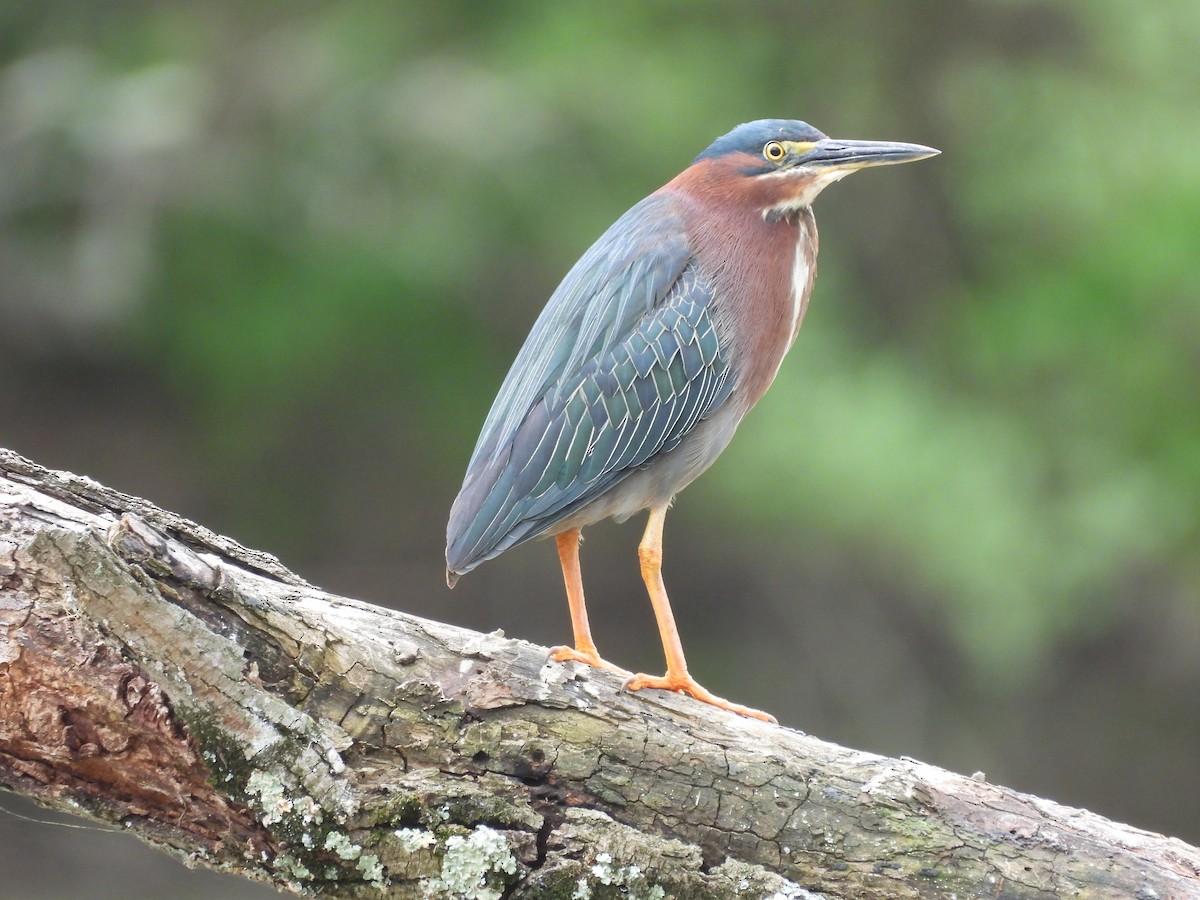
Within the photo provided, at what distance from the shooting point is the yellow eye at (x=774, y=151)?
400 centimetres

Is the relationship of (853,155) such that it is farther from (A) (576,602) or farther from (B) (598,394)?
(A) (576,602)

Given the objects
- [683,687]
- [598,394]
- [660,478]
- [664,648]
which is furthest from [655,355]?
[683,687]

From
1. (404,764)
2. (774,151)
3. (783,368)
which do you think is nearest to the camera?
(404,764)

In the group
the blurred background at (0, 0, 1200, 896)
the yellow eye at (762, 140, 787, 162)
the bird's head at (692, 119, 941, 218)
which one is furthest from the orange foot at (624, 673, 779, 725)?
the blurred background at (0, 0, 1200, 896)

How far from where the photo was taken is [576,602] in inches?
148

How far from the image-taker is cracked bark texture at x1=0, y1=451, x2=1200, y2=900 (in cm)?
239

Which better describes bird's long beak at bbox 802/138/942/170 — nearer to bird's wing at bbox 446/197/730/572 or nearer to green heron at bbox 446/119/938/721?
green heron at bbox 446/119/938/721

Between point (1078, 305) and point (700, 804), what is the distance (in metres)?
5.67

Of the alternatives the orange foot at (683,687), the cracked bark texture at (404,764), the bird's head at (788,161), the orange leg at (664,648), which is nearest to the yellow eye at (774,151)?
the bird's head at (788,161)

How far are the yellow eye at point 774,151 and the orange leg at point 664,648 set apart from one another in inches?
44.5

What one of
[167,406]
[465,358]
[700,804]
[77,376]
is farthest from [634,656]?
[700,804]

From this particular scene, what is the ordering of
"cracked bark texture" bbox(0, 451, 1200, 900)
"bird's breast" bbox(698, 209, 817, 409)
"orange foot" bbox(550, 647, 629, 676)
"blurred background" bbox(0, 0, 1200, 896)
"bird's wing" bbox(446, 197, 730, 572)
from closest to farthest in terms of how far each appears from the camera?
"cracked bark texture" bbox(0, 451, 1200, 900) < "orange foot" bbox(550, 647, 629, 676) < "bird's wing" bbox(446, 197, 730, 572) < "bird's breast" bbox(698, 209, 817, 409) < "blurred background" bbox(0, 0, 1200, 896)

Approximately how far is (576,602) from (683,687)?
0.59m

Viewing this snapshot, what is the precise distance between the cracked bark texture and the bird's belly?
34.8 inches
